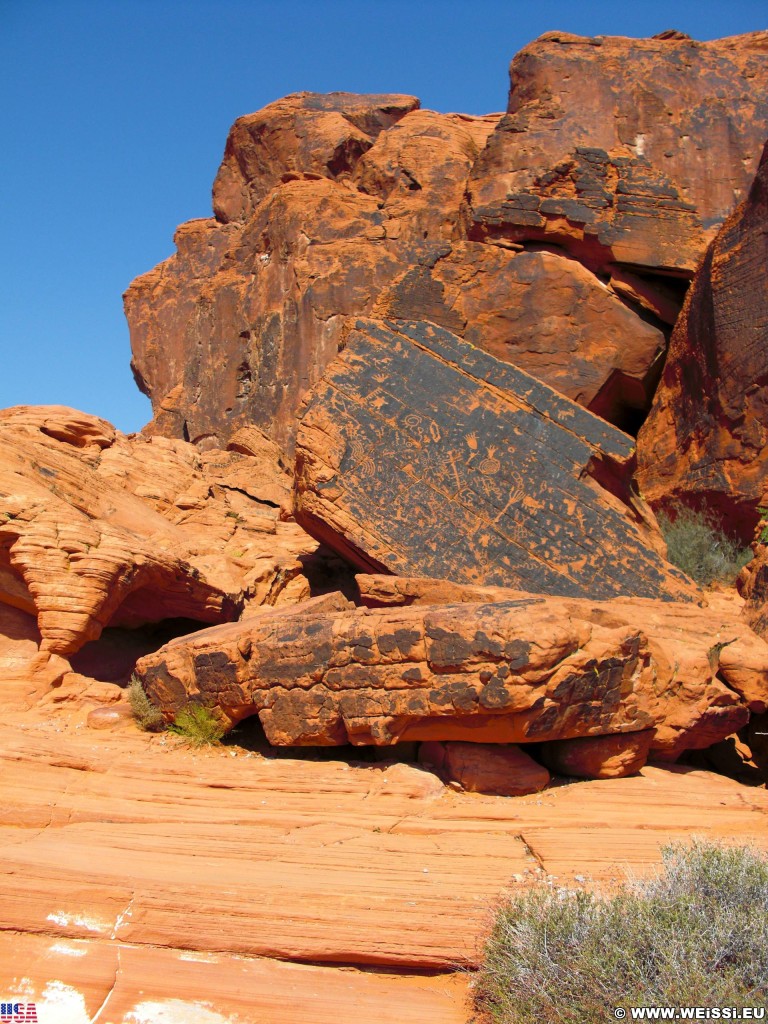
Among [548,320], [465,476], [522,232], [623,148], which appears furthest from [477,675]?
[623,148]

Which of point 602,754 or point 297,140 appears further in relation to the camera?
point 297,140

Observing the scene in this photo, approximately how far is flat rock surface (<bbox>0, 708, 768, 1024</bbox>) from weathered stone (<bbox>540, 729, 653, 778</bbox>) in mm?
96

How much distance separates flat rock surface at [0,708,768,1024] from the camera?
3.24 metres

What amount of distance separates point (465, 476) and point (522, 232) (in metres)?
4.72

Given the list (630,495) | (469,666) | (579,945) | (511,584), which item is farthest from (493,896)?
(630,495)

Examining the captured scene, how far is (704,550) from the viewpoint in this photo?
8.70 metres

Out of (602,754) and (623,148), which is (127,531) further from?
(623,148)

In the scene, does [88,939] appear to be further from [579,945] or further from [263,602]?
[263,602]

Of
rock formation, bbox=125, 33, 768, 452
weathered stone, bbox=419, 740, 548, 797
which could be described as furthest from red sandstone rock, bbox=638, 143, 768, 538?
weathered stone, bbox=419, 740, 548, 797

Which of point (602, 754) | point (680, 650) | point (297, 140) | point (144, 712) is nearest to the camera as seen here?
point (602, 754)

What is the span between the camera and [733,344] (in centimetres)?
884

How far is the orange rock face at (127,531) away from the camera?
6.36 meters

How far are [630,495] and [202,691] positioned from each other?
383 cm

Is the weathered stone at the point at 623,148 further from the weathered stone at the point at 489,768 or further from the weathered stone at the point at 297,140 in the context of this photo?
the weathered stone at the point at 489,768
